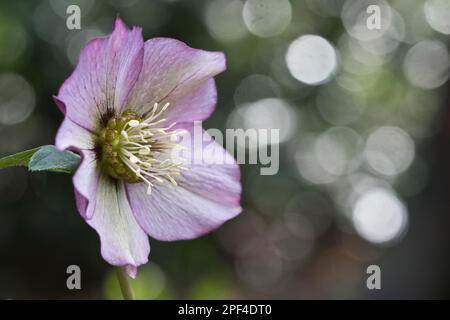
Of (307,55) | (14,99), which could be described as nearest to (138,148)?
(14,99)

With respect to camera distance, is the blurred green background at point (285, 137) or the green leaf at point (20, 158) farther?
the blurred green background at point (285, 137)

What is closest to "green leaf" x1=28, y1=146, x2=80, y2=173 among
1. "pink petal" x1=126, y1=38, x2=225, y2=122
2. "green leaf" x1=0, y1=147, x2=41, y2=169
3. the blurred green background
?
"green leaf" x1=0, y1=147, x2=41, y2=169

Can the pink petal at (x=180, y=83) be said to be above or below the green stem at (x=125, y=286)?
above

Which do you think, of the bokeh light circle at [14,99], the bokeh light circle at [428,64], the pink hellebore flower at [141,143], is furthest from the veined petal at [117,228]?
the bokeh light circle at [428,64]

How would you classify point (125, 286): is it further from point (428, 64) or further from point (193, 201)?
point (428, 64)

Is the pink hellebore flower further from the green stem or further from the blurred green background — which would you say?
the blurred green background

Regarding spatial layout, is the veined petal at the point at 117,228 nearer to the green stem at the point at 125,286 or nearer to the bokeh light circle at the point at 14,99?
the green stem at the point at 125,286

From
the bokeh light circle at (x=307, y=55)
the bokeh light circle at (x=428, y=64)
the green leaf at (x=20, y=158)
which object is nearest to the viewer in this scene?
the green leaf at (x=20, y=158)
